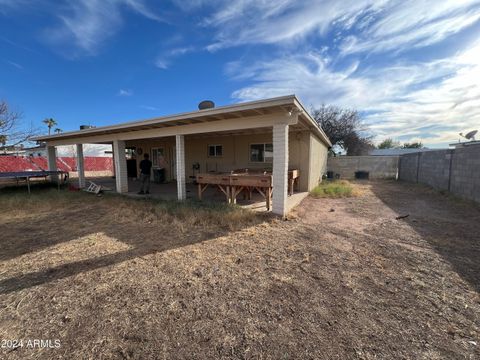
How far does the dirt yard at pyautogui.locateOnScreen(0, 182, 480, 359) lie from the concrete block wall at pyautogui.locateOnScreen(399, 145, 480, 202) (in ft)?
10.6

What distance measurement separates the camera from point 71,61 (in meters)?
11.2

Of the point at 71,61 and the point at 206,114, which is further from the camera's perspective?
the point at 71,61

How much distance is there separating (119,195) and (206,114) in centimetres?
565

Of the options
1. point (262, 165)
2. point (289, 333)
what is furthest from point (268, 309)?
point (262, 165)

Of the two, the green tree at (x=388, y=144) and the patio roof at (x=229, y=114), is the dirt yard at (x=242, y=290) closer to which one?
the patio roof at (x=229, y=114)

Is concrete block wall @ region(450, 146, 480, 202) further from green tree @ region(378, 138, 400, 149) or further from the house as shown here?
green tree @ region(378, 138, 400, 149)

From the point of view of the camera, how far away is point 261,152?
9320mm

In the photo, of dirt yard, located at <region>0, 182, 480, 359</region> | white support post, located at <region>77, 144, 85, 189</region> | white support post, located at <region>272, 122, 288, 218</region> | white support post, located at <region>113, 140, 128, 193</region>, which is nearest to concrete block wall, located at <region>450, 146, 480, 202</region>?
dirt yard, located at <region>0, 182, 480, 359</region>

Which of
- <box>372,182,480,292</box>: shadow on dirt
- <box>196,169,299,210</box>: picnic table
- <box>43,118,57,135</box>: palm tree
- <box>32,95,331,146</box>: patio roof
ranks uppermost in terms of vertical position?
<box>43,118,57,135</box>: palm tree

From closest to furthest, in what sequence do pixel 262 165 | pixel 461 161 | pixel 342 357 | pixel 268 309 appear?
1. pixel 342 357
2. pixel 268 309
3. pixel 461 161
4. pixel 262 165

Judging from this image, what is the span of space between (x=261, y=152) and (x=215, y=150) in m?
2.62

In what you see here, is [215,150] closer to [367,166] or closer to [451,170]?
[451,170]

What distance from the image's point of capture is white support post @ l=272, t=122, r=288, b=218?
4973mm

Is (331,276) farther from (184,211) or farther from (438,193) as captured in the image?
(438,193)
